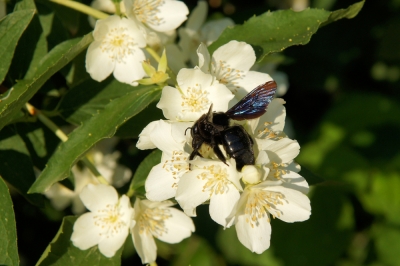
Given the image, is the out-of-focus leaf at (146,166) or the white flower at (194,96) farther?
the out-of-focus leaf at (146,166)

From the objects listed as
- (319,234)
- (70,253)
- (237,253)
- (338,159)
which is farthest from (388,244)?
(70,253)

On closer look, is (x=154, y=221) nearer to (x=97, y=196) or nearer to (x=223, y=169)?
(x=97, y=196)

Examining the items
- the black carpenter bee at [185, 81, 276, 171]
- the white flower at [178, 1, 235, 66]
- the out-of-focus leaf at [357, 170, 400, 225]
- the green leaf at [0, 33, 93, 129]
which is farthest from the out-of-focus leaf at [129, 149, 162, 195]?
the out-of-focus leaf at [357, 170, 400, 225]

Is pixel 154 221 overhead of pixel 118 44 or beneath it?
beneath

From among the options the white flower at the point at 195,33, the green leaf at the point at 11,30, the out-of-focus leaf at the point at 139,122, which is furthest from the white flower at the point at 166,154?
the white flower at the point at 195,33

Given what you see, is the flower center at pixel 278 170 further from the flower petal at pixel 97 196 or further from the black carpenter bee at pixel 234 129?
the flower petal at pixel 97 196

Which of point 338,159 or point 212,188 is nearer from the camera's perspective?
point 212,188

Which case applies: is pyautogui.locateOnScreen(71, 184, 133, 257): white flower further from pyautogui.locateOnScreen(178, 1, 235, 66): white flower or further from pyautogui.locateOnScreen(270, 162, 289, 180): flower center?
pyautogui.locateOnScreen(178, 1, 235, 66): white flower

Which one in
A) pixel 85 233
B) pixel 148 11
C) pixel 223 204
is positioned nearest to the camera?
pixel 223 204
